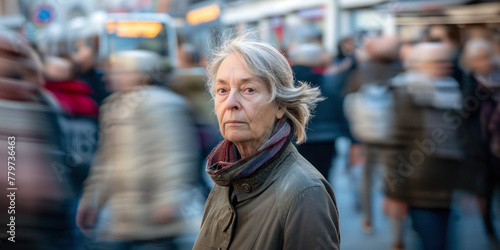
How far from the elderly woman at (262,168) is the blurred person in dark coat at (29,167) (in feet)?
6.67

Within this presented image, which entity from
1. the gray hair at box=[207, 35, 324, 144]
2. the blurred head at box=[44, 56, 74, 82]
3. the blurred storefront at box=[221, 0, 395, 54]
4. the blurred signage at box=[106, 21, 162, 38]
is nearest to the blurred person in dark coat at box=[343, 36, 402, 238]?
the blurred storefront at box=[221, 0, 395, 54]

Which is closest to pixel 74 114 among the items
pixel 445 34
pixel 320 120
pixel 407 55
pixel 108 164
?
pixel 108 164

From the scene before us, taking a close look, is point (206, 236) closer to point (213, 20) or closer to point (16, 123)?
point (16, 123)

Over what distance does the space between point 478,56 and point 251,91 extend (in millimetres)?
3110

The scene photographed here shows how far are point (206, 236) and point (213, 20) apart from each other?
360 centimetres

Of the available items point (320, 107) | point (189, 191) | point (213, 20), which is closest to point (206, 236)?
point (189, 191)

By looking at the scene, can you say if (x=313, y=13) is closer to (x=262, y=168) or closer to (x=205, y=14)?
(x=205, y=14)

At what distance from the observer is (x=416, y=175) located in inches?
152

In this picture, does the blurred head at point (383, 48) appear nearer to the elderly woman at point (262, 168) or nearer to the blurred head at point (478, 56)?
the blurred head at point (478, 56)

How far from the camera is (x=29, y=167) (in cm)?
352

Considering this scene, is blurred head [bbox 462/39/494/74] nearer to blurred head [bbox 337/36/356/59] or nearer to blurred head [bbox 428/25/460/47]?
blurred head [bbox 428/25/460/47]

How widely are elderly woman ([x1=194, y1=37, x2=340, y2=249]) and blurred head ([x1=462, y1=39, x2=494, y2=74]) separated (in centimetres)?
282

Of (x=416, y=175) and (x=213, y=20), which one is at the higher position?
(x=213, y=20)

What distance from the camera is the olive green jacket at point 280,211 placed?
1.49 m
